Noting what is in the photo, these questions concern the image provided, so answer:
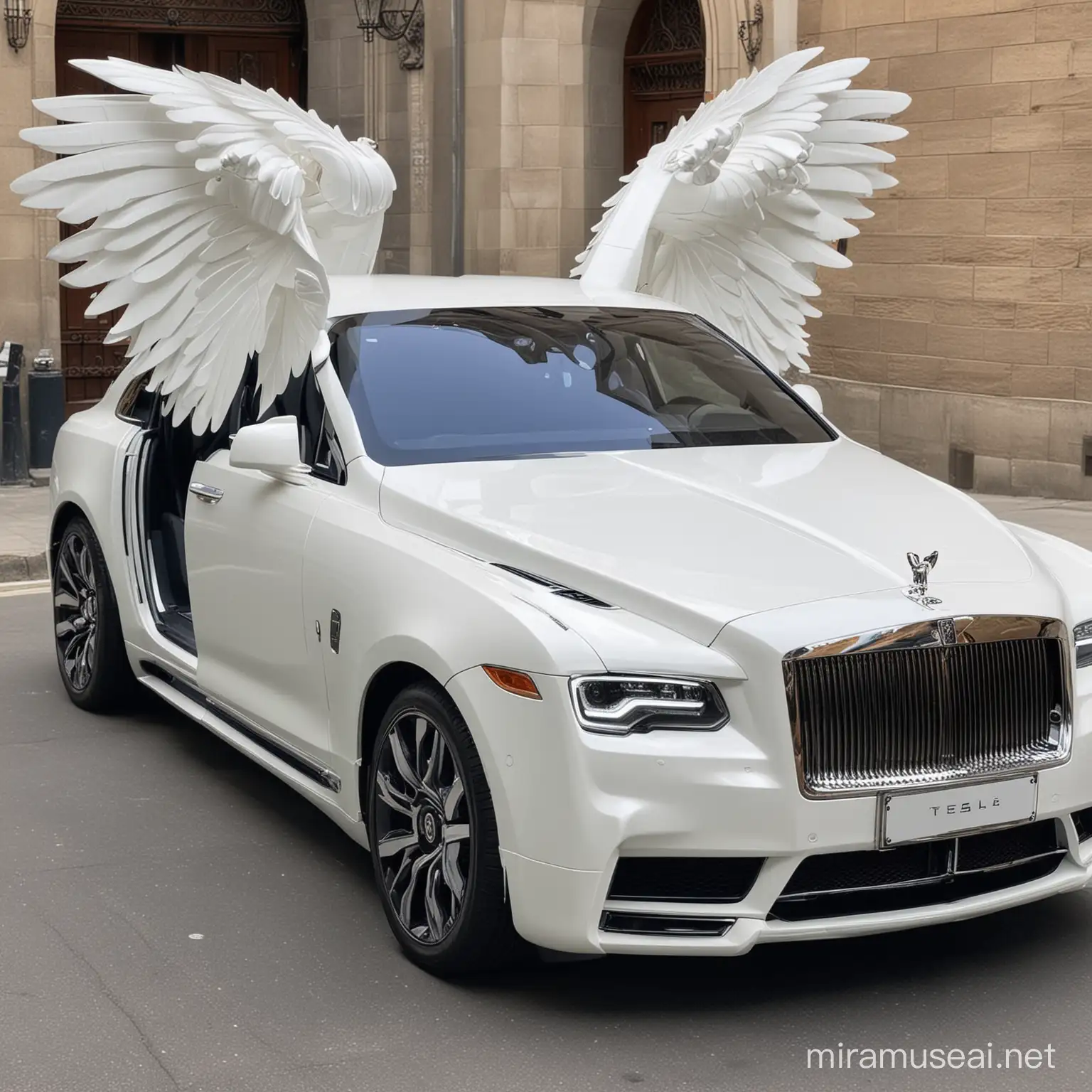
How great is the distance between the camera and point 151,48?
17969 millimetres

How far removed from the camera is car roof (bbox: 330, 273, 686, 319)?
6023 millimetres

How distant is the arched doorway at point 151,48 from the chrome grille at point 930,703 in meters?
13.1

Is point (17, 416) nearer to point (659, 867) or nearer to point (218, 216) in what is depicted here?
point (218, 216)

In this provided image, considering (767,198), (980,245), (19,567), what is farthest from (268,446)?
(980,245)

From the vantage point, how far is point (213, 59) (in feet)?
59.7

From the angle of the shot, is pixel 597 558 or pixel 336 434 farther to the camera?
pixel 336 434

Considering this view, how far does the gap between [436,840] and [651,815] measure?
2.52 feet

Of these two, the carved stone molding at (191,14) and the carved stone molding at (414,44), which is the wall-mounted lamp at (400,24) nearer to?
the carved stone molding at (414,44)

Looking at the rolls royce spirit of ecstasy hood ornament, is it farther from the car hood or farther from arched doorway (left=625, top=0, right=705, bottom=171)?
arched doorway (left=625, top=0, right=705, bottom=171)

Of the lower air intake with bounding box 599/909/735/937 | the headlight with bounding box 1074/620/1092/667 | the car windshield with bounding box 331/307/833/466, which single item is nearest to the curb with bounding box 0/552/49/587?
the car windshield with bounding box 331/307/833/466

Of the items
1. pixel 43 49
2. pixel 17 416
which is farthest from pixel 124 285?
pixel 43 49

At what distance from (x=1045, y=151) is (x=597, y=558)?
1018 cm

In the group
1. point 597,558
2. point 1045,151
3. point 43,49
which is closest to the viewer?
point 597,558

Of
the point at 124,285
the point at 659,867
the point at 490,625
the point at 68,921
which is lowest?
the point at 68,921
